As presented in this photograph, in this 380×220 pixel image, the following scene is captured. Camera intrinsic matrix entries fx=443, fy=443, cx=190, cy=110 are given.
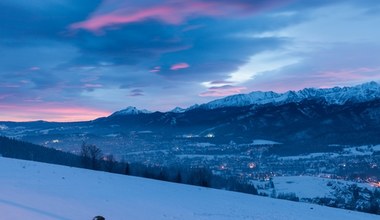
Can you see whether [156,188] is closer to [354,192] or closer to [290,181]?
[354,192]

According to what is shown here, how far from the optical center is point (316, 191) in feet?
488

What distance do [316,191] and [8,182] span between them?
131 metres

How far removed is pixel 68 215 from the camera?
2292 cm

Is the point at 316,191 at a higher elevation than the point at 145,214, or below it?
below

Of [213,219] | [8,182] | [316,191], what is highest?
[8,182]

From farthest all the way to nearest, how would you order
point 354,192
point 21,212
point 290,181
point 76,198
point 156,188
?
point 290,181 < point 354,192 < point 156,188 < point 76,198 < point 21,212

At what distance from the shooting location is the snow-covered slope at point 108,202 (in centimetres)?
2420

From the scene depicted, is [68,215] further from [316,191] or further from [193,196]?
[316,191]

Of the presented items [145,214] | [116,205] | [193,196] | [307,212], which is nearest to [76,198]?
[116,205]

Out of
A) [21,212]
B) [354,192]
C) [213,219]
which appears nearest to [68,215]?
[21,212]

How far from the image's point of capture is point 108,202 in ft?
96.2

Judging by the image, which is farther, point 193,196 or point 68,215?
point 193,196

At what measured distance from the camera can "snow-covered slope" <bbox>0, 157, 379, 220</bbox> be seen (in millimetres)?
24203

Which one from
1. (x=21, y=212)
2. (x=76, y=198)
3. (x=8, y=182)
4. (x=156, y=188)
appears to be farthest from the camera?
(x=156, y=188)
